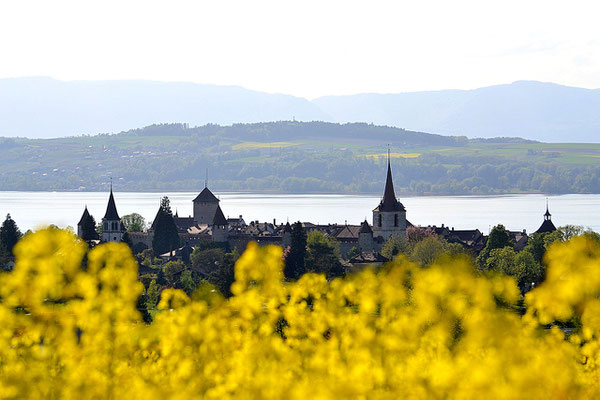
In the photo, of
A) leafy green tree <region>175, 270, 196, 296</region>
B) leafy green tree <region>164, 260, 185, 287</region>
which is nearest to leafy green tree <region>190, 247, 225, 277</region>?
leafy green tree <region>164, 260, 185, 287</region>

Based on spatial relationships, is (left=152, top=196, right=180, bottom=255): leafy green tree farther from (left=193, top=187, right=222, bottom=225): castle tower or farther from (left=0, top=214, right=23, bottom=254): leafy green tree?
(left=193, top=187, right=222, bottom=225): castle tower

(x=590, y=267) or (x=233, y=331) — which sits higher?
(x=590, y=267)

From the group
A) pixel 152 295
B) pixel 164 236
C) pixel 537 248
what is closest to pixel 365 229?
pixel 164 236

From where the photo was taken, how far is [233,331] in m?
22.7

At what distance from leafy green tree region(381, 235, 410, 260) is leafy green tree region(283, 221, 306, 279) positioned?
918 cm

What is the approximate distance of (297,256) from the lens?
6606 cm

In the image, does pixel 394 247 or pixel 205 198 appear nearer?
pixel 394 247

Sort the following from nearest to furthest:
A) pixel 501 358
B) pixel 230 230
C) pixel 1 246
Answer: pixel 501 358
pixel 1 246
pixel 230 230

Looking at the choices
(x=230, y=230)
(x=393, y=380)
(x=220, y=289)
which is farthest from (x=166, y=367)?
(x=230, y=230)

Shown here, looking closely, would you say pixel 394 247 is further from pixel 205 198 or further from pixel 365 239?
pixel 205 198

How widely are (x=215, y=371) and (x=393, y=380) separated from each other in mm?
3718

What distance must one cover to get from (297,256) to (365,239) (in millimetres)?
20038

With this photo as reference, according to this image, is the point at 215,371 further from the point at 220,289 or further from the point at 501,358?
the point at 220,289

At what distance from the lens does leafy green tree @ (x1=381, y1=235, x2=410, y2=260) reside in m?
76.4
